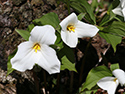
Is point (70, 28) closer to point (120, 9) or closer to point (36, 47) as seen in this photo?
point (36, 47)

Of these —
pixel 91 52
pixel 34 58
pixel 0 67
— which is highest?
pixel 34 58

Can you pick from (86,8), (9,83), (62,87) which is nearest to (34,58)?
(9,83)

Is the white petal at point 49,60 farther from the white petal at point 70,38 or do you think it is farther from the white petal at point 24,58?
the white petal at point 70,38

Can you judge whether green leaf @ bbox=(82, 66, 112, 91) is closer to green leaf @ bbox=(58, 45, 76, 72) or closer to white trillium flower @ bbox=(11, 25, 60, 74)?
green leaf @ bbox=(58, 45, 76, 72)

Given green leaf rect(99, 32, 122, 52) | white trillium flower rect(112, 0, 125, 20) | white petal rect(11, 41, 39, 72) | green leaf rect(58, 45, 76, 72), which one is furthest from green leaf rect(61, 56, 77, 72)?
white trillium flower rect(112, 0, 125, 20)

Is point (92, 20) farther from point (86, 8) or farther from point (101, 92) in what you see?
point (101, 92)

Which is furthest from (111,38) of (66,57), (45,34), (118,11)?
(45,34)
